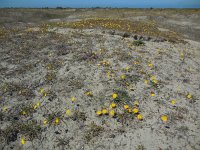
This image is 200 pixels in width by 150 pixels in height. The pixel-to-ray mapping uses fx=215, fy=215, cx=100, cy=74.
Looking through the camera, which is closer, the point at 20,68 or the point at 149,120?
the point at 149,120

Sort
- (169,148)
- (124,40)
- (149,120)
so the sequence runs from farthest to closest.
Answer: (124,40) < (149,120) < (169,148)

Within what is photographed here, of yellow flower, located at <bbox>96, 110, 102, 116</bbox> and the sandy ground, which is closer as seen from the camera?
the sandy ground

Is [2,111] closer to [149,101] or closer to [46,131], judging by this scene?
[46,131]

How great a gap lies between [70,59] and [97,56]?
1.35 meters

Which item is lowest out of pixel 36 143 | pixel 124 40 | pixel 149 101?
pixel 36 143

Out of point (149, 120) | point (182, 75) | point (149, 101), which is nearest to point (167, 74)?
point (182, 75)

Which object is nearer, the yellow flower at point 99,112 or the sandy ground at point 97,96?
the sandy ground at point 97,96

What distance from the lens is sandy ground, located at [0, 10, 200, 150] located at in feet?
20.5

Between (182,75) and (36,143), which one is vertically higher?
(182,75)

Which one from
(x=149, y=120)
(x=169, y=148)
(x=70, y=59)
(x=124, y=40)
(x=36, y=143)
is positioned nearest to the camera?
(x=169, y=148)

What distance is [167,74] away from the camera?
9.33m

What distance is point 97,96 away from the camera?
25.7 ft

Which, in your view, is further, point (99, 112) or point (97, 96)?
point (97, 96)

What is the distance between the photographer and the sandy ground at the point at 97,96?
6.25 meters
